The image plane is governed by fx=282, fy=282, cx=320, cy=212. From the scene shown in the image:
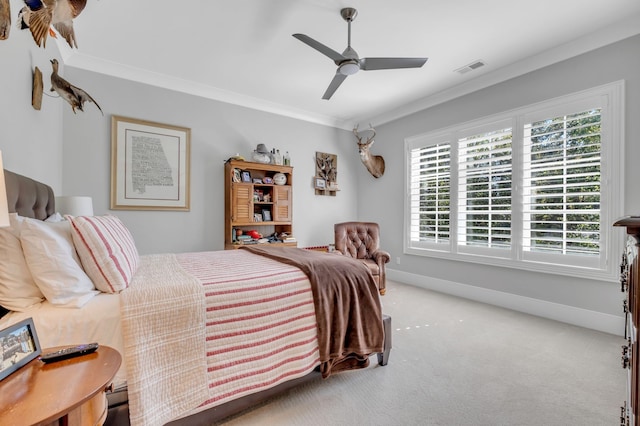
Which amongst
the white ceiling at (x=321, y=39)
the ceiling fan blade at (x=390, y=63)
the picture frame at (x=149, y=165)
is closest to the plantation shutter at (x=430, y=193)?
the white ceiling at (x=321, y=39)

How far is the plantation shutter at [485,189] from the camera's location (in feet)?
11.4

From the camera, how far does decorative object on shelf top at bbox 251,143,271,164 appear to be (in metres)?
4.17

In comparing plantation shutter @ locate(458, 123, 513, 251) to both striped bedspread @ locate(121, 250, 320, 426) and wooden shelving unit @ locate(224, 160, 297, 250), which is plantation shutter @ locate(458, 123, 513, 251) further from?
striped bedspread @ locate(121, 250, 320, 426)

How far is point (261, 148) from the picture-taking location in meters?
4.21

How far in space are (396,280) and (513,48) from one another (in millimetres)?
3524

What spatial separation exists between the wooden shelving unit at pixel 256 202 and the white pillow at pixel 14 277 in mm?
2700

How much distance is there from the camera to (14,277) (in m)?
1.15

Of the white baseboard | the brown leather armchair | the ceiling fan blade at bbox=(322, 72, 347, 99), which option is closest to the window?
the white baseboard

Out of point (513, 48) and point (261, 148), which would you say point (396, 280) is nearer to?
point (261, 148)

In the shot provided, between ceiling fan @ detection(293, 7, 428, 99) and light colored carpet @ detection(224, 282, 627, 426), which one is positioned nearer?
light colored carpet @ detection(224, 282, 627, 426)

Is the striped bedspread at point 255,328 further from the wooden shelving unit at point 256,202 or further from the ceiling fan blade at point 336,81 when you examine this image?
the wooden shelving unit at point 256,202

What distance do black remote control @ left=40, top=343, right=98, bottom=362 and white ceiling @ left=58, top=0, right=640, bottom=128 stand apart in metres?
2.65

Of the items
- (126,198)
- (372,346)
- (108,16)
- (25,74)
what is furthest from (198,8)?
(372,346)

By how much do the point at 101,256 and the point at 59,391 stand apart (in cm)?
80
